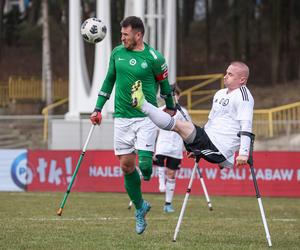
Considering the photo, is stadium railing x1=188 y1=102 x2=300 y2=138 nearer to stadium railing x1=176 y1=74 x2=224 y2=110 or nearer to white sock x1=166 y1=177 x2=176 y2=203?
stadium railing x1=176 y1=74 x2=224 y2=110

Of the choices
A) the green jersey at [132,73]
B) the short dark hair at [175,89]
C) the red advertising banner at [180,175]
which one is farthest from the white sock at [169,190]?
the green jersey at [132,73]

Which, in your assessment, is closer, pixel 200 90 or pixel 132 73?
pixel 132 73

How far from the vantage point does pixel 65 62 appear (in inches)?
1941

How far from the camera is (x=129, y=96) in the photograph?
11.5 meters

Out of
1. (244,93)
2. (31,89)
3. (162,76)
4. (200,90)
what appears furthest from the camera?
(31,89)

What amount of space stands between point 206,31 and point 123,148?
4196 centimetres

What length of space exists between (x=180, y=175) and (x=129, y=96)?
34.5 ft

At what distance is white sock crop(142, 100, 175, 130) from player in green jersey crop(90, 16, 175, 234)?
0.92 m

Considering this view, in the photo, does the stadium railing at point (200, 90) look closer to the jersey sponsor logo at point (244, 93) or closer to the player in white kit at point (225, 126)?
the player in white kit at point (225, 126)

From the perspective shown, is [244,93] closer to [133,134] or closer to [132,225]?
[133,134]

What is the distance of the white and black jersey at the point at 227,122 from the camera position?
35.5ft

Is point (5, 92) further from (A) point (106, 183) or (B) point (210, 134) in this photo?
(B) point (210, 134)

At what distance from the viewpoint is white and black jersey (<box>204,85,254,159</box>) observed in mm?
10828

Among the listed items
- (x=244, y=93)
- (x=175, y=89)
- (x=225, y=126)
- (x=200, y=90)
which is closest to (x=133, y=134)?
(x=225, y=126)
